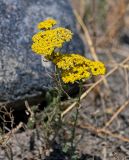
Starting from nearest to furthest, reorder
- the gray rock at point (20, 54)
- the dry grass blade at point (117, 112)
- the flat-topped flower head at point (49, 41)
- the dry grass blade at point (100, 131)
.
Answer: the flat-topped flower head at point (49, 41) < the gray rock at point (20, 54) < the dry grass blade at point (100, 131) < the dry grass blade at point (117, 112)

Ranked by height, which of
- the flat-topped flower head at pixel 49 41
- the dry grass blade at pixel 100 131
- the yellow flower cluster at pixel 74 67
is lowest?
the dry grass blade at pixel 100 131

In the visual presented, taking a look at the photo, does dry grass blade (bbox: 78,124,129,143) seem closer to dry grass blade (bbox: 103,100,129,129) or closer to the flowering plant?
dry grass blade (bbox: 103,100,129,129)

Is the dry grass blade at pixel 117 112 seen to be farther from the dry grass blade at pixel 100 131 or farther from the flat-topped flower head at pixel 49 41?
the flat-topped flower head at pixel 49 41

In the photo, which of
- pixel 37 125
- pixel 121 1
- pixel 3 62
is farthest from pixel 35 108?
pixel 121 1

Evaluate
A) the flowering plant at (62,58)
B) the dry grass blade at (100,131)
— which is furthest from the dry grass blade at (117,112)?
the flowering plant at (62,58)

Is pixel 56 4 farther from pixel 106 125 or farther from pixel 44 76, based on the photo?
pixel 106 125

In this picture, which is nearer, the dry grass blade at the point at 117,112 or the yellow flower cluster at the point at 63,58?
the yellow flower cluster at the point at 63,58

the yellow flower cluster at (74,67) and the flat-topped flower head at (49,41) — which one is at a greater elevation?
the flat-topped flower head at (49,41)
